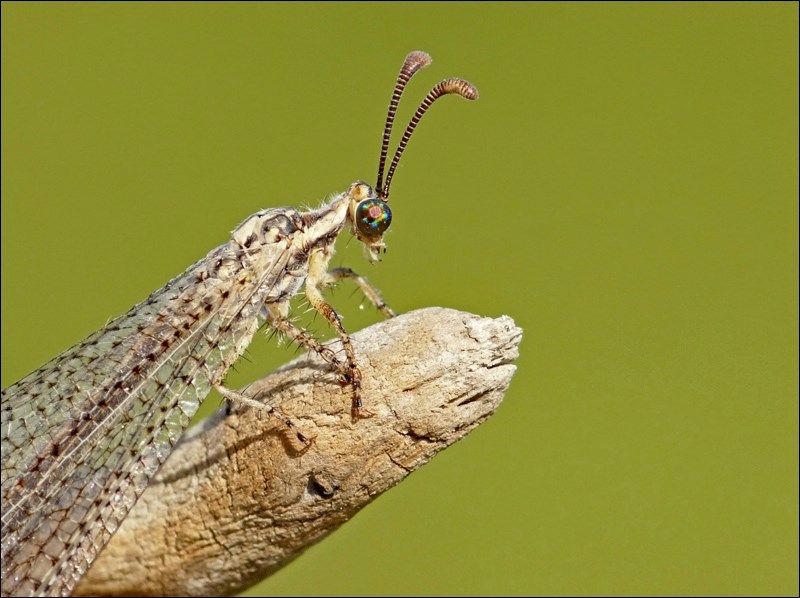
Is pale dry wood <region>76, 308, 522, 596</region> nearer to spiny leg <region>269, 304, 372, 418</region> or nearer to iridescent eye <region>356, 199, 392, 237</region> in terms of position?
spiny leg <region>269, 304, 372, 418</region>

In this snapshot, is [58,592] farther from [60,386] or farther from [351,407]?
[351,407]

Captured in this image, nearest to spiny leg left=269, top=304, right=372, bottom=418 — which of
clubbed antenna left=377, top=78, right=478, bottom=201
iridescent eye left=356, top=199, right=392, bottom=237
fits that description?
iridescent eye left=356, top=199, right=392, bottom=237

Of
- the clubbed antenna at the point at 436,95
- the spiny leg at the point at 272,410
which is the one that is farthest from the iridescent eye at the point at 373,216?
the spiny leg at the point at 272,410

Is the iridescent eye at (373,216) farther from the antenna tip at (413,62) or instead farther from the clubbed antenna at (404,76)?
the antenna tip at (413,62)

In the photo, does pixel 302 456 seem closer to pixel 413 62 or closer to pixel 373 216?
pixel 373 216

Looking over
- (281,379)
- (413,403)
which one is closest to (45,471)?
(281,379)
